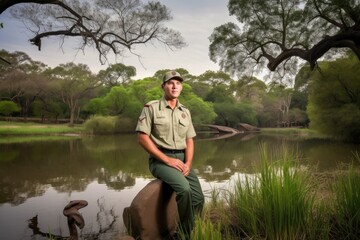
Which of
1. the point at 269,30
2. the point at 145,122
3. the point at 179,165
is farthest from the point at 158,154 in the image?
the point at 269,30

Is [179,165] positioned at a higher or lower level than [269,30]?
lower

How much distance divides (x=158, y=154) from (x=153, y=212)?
0.64m

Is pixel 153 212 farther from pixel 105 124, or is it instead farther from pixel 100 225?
pixel 105 124

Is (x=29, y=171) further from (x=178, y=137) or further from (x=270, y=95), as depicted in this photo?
(x=270, y=95)

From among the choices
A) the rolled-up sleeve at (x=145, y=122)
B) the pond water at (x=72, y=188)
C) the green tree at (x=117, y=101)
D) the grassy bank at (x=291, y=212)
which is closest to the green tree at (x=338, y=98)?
the pond water at (x=72, y=188)

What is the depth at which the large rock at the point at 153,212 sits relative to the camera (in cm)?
302

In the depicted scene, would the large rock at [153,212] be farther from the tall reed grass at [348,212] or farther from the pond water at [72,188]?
the tall reed grass at [348,212]

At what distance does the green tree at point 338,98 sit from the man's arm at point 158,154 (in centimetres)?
2031

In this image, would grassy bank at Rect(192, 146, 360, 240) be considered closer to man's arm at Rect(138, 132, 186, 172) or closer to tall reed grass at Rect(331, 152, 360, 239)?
tall reed grass at Rect(331, 152, 360, 239)

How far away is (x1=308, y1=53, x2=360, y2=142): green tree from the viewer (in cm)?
2128

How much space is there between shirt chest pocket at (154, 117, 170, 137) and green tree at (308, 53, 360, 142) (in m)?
20.2

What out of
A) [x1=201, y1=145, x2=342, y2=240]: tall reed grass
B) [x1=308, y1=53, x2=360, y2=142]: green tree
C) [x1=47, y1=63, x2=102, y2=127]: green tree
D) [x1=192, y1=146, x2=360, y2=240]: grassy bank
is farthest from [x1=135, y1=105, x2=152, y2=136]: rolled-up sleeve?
[x1=47, y1=63, x2=102, y2=127]: green tree

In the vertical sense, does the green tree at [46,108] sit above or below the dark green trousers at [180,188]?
above

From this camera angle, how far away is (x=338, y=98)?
2309 centimetres
